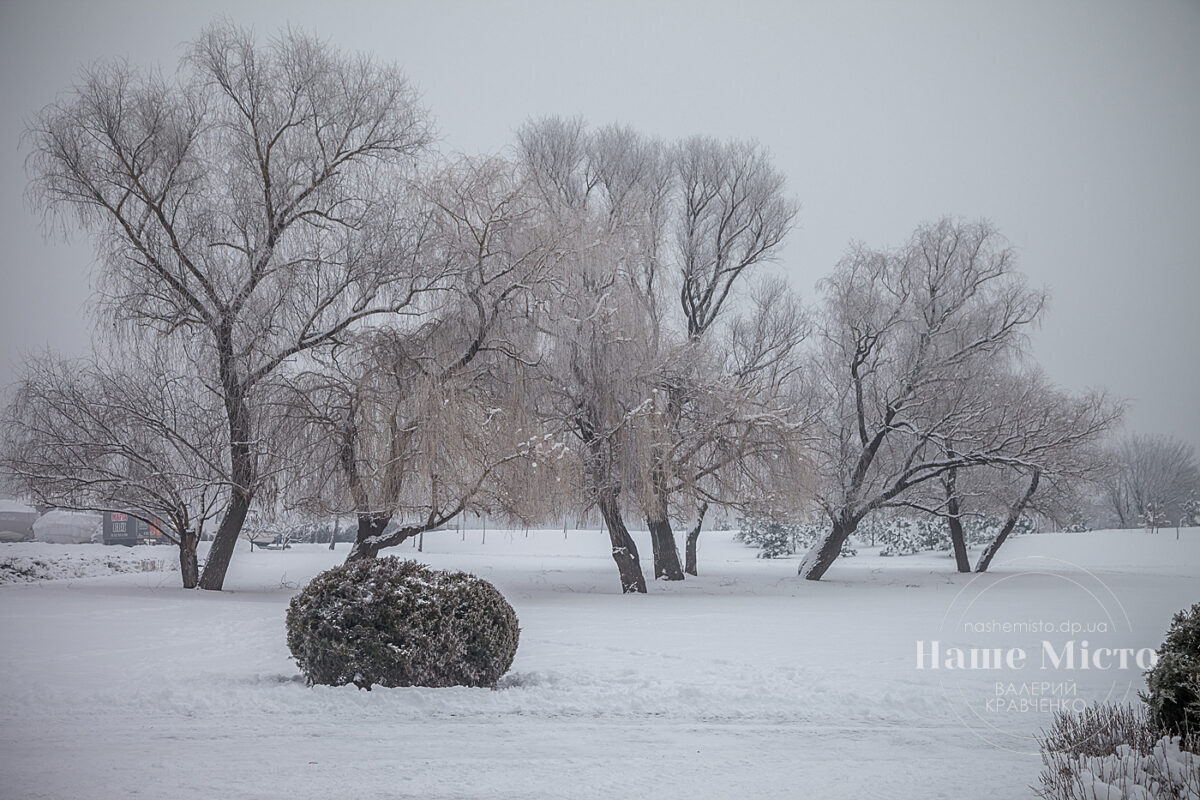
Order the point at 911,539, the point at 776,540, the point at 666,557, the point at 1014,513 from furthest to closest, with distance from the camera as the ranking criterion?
the point at 911,539, the point at 776,540, the point at 1014,513, the point at 666,557

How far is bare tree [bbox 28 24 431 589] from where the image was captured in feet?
Result: 50.8

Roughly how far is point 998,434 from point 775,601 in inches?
405

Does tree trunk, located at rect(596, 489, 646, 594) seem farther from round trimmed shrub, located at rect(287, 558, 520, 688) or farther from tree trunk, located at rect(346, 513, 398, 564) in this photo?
round trimmed shrub, located at rect(287, 558, 520, 688)

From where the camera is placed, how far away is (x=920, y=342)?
24.1m

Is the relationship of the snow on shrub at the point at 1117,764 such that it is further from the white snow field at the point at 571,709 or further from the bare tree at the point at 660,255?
the bare tree at the point at 660,255

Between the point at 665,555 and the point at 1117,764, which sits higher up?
the point at 1117,764

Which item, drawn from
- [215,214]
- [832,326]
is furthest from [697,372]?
[215,214]

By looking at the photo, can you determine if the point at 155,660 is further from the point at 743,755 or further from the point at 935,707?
the point at 935,707

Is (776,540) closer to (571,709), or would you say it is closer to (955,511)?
(955,511)

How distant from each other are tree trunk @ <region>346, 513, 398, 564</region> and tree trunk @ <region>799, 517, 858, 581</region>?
13208mm

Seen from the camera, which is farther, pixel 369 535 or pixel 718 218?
pixel 718 218

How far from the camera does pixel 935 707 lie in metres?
7.40

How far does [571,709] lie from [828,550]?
18.9 meters

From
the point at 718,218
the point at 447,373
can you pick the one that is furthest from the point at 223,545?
the point at 718,218
